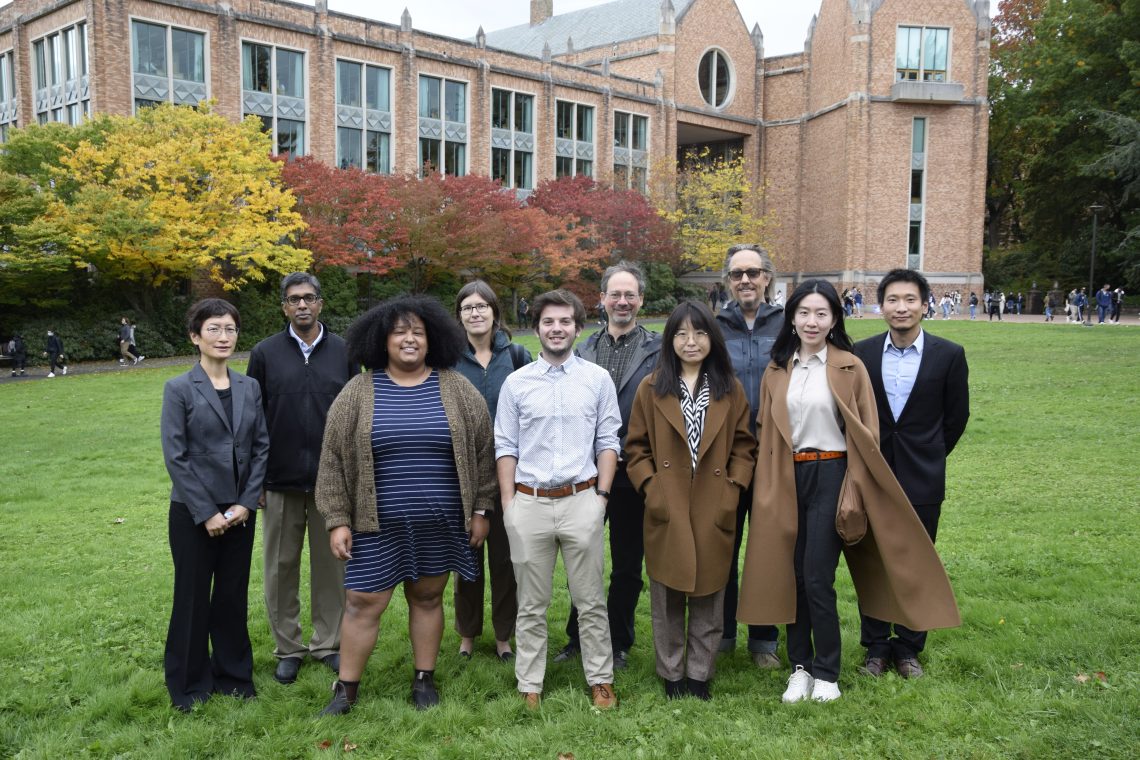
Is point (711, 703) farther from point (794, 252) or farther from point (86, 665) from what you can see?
point (794, 252)

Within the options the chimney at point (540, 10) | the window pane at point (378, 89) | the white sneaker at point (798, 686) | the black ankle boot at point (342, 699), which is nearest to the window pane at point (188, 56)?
the window pane at point (378, 89)

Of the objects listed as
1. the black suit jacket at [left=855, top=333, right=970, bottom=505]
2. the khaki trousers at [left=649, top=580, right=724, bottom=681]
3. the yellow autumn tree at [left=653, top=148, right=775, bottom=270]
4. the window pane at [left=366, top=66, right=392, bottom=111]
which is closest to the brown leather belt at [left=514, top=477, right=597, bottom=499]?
the khaki trousers at [left=649, top=580, right=724, bottom=681]

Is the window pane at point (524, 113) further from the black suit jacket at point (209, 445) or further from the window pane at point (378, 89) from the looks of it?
the black suit jacket at point (209, 445)

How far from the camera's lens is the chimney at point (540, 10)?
59031mm

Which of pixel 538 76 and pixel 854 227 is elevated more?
pixel 538 76

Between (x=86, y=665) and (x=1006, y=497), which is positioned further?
(x=1006, y=497)

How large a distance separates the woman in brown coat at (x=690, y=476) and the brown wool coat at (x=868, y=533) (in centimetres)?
12

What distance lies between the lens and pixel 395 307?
13.5 ft

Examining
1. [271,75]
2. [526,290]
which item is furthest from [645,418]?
[271,75]

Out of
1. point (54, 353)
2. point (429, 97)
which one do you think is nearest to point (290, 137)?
point (429, 97)

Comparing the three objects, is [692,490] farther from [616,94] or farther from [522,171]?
[616,94]

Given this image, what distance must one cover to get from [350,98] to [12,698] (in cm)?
3375

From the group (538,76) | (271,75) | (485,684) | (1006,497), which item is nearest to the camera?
(485,684)

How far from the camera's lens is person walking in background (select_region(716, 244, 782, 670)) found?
15.6ft
